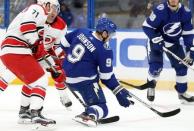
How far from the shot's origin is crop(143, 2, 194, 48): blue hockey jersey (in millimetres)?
4961

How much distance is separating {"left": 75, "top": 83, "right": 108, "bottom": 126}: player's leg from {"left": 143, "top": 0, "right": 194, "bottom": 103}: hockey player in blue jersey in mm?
1166

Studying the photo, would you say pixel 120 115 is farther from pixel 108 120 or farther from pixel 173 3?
pixel 173 3

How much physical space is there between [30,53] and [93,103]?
0.59 metres

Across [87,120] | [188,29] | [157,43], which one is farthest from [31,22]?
[188,29]

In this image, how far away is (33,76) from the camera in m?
3.67

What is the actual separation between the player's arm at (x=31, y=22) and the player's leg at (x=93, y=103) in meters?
0.59

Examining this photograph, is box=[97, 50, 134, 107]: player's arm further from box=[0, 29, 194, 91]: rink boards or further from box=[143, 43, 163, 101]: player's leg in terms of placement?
box=[0, 29, 194, 91]: rink boards

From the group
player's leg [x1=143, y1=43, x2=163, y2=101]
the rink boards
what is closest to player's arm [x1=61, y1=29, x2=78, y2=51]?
player's leg [x1=143, y1=43, x2=163, y2=101]

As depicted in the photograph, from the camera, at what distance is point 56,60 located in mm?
4223

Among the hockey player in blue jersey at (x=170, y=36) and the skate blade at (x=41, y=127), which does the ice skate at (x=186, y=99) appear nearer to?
the hockey player in blue jersey at (x=170, y=36)

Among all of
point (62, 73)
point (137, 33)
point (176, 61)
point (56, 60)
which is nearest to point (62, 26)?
point (56, 60)

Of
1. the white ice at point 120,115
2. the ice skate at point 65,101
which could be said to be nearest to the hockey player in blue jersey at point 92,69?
the white ice at point 120,115

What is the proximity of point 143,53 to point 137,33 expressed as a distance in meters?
0.23

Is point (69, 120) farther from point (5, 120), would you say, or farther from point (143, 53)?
point (143, 53)
